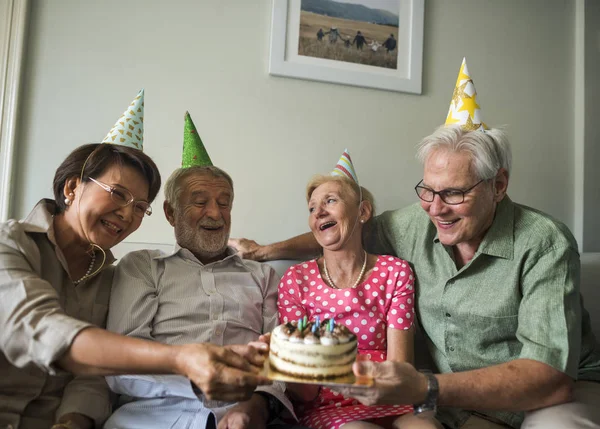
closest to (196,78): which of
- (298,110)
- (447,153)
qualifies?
(298,110)

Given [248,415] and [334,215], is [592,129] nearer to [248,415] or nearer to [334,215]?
[334,215]

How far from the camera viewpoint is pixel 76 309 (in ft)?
5.24

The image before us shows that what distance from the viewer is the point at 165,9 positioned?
92.4 inches

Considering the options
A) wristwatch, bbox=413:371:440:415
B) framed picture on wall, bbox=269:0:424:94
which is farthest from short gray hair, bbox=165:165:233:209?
wristwatch, bbox=413:371:440:415

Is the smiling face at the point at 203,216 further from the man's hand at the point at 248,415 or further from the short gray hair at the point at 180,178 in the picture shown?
the man's hand at the point at 248,415

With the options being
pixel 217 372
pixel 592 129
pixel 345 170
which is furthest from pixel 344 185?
pixel 592 129

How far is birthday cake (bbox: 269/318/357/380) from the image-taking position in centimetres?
123

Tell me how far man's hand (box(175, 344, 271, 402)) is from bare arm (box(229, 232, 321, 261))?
0.92m

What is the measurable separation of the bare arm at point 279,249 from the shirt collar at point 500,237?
778 millimetres

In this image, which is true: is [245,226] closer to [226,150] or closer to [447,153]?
[226,150]

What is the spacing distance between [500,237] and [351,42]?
136 cm

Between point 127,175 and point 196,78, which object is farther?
point 196,78

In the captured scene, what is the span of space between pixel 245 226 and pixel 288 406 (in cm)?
102

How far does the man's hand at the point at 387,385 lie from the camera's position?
1218 millimetres
